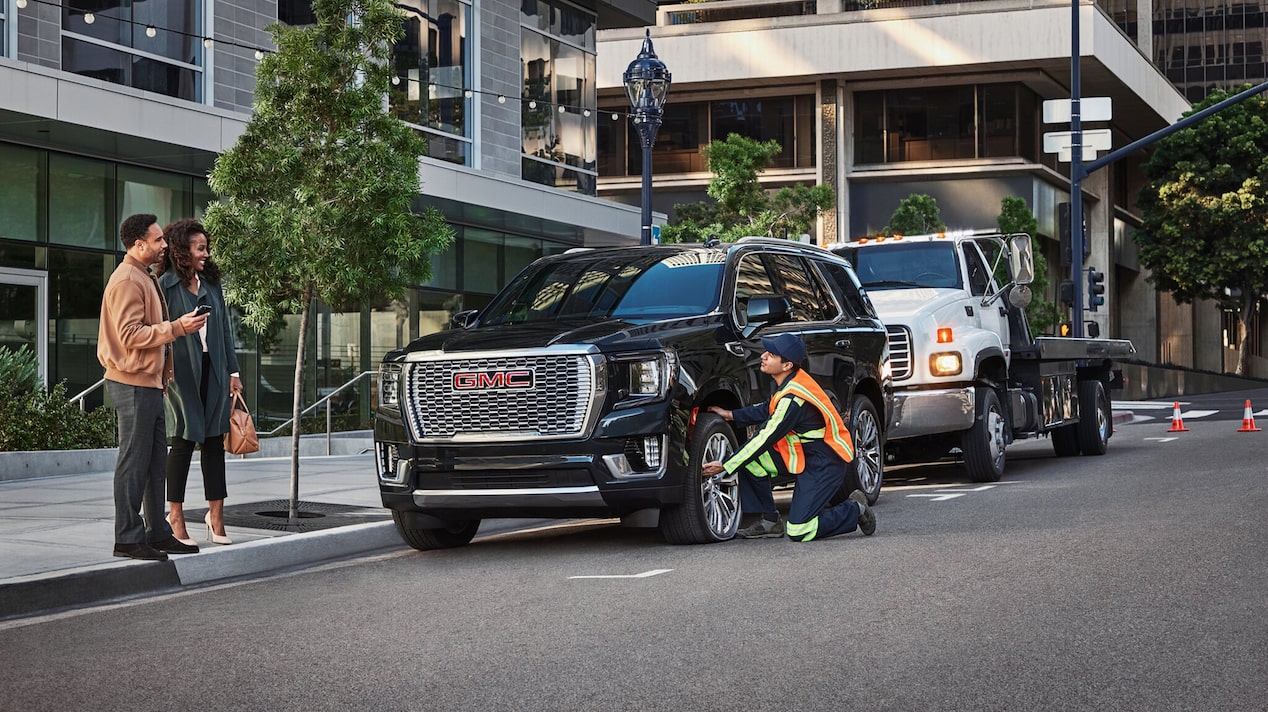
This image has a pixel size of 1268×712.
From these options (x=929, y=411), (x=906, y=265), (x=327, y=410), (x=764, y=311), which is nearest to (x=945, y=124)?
(x=327, y=410)

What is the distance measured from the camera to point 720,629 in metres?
7.30

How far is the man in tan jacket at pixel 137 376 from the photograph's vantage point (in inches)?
375

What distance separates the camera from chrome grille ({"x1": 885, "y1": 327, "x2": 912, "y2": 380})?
15.4m

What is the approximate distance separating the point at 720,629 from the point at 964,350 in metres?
8.90

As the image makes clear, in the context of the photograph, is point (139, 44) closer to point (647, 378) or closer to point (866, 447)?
point (866, 447)

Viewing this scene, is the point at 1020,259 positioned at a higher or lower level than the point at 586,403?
higher

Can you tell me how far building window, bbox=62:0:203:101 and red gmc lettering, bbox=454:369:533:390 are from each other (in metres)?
11.2

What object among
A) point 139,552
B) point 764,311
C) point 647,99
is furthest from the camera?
point 647,99

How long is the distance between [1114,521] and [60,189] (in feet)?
45.8

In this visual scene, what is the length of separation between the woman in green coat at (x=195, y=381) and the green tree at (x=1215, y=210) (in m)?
50.7

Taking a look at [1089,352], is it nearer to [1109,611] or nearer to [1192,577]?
[1192,577]

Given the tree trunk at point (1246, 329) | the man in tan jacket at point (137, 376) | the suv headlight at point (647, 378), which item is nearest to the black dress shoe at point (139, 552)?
the man in tan jacket at point (137, 376)

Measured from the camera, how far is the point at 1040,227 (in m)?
48.0

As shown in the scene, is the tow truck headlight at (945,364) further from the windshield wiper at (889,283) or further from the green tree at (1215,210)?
the green tree at (1215,210)
